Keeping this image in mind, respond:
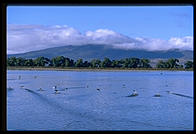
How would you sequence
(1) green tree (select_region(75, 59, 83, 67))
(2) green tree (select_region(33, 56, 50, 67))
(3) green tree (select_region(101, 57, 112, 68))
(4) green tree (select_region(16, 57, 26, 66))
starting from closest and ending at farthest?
(4) green tree (select_region(16, 57, 26, 66)) < (2) green tree (select_region(33, 56, 50, 67)) < (1) green tree (select_region(75, 59, 83, 67)) < (3) green tree (select_region(101, 57, 112, 68))

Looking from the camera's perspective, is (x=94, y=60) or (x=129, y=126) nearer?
(x=129, y=126)

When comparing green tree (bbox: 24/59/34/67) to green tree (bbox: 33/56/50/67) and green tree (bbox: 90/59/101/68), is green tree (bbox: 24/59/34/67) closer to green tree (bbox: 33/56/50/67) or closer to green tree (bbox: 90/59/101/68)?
green tree (bbox: 33/56/50/67)

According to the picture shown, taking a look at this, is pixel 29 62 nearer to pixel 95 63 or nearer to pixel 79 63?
pixel 79 63

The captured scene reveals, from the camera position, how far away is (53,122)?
8.33 meters

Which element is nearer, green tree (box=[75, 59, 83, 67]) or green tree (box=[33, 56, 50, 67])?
green tree (box=[33, 56, 50, 67])

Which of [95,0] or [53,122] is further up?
[95,0]

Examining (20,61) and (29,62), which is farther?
(29,62)

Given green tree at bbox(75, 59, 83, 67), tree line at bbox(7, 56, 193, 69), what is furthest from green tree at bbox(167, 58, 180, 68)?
green tree at bbox(75, 59, 83, 67)

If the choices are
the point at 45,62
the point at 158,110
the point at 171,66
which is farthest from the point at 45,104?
the point at 171,66

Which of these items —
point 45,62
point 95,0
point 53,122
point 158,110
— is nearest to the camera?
point 95,0

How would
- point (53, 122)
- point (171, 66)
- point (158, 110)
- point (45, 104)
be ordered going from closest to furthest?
point (53, 122) → point (158, 110) → point (45, 104) → point (171, 66)

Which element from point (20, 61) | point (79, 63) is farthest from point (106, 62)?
point (20, 61)

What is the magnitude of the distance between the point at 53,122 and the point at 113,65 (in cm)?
1745
